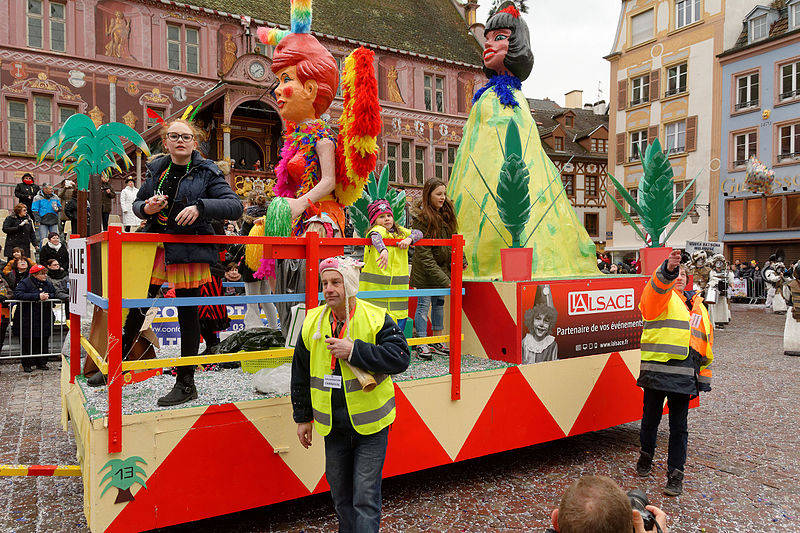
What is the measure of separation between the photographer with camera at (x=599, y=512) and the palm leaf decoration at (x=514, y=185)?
2.77 meters

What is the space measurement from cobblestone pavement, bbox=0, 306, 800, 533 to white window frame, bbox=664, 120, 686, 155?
22715mm

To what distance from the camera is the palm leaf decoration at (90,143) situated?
360 centimetres

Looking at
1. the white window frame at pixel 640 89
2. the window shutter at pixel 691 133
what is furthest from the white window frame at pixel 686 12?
the window shutter at pixel 691 133

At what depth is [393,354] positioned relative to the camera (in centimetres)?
245

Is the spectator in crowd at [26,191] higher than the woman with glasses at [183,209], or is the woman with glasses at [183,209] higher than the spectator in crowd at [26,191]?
the spectator in crowd at [26,191]

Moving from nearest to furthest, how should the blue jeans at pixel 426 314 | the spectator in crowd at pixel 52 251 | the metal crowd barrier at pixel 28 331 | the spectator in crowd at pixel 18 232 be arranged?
1. the blue jeans at pixel 426 314
2. the metal crowd barrier at pixel 28 331
3. the spectator in crowd at pixel 52 251
4. the spectator in crowd at pixel 18 232

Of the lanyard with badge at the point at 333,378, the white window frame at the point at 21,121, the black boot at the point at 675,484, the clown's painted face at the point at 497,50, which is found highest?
the white window frame at the point at 21,121

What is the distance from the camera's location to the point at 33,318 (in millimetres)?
8016

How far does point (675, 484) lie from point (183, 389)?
10.2 feet

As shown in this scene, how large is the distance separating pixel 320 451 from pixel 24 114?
59.3 feet

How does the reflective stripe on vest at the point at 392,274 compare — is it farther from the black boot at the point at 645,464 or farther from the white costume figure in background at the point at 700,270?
the white costume figure in background at the point at 700,270

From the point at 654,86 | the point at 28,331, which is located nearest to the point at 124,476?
the point at 28,331

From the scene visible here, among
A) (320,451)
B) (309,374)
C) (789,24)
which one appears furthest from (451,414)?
(789,24)

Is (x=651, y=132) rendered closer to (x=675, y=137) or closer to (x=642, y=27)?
(x=675, y=137)
